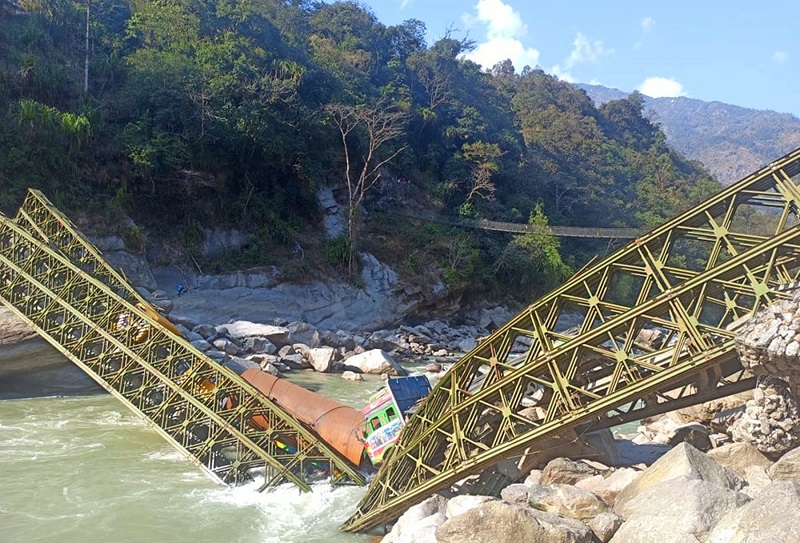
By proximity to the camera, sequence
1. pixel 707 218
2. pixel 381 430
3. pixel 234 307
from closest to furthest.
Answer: pixel 707 218 < pixel 381 430 < pixel 234 307

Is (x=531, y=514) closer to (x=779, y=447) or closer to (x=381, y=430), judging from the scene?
(x=779, y=447)

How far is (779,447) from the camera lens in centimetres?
764

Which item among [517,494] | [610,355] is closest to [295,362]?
[517,494]

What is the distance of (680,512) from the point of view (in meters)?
5.76

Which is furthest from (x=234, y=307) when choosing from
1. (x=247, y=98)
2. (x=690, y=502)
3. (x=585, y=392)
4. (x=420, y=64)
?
(x=420, y=64)

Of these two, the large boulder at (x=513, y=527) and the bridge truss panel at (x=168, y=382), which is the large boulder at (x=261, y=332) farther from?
the large boulder at (x=513, y=527)

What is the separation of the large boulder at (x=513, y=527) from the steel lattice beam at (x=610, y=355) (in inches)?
78.6

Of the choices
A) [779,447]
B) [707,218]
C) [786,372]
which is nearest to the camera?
[786,372]

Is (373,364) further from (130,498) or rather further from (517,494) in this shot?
(517,494)

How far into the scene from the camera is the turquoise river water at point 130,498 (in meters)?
10.3

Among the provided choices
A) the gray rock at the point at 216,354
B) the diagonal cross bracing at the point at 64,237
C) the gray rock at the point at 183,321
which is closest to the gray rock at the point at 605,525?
the diagonal cross bracing at the point at 64,237

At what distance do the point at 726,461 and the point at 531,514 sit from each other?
11.1 feet

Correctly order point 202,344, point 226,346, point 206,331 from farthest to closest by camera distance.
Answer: point 206,331, point 226,346, point 202,344

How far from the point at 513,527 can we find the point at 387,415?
7408 mm
